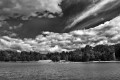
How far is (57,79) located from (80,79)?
8.60 metres

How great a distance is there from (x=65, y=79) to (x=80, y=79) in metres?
5.57

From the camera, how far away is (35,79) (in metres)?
67.2

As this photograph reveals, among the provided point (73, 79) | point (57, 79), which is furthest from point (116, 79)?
point (57, 79)

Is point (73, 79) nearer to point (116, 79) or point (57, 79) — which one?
point (57, 79)

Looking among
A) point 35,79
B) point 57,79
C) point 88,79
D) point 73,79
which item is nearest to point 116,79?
point 88,79

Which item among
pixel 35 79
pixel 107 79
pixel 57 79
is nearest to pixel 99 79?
pixel 107 79

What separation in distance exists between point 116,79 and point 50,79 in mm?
23620

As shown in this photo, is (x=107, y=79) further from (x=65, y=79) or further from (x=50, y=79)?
(x=50, y=79)

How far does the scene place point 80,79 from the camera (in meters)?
65.2

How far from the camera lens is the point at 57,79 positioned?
67.4 metres

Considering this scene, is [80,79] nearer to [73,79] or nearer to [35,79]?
[73,79]

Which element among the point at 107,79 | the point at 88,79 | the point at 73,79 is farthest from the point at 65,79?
the point at 107,79

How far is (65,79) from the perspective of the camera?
66.8 meters

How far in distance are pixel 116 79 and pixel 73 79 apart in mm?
15114
